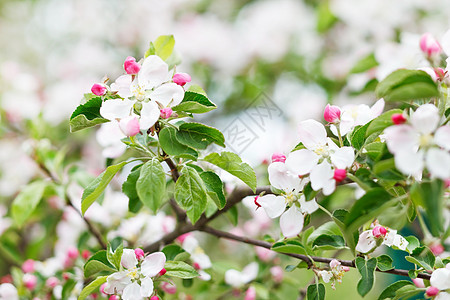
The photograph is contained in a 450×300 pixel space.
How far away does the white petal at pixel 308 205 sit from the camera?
0.61 meters

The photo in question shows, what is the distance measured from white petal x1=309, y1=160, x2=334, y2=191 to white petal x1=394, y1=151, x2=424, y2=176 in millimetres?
96

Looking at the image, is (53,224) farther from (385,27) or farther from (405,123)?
(385,27)

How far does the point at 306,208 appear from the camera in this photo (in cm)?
62

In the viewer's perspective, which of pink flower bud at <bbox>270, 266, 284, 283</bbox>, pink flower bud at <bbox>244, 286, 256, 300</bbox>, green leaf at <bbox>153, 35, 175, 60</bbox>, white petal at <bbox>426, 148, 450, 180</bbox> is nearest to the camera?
white petal at <bbox>426, 148, 450, 180</bbox>

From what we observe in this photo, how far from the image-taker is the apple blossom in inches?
18.6

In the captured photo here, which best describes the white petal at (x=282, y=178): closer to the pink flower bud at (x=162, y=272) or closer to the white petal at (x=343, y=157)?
the white petal at (x=343, y=157)

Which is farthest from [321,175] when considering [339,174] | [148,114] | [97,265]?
[97,265]

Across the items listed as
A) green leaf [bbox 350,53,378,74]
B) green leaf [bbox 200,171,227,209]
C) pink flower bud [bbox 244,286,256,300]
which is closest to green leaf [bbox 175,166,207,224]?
green leaf [bbox 200,171,227,209]

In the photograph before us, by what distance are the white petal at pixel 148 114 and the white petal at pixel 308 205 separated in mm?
228

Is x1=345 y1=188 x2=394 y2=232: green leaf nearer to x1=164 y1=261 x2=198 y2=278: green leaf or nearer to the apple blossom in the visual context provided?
the apple blossom

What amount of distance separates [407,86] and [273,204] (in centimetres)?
24

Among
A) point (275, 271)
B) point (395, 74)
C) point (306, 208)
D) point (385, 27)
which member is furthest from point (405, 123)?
point (385, 27)

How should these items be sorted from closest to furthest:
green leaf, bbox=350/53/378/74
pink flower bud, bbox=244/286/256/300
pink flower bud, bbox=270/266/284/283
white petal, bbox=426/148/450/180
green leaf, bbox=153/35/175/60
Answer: white petal, bbox=426/148/450/180 → green leaf, bbox=153/35/175/60 → pink flower bud, bbox=244/286/256/300 → pink flower bud, bbox=270/266/284/283 → green leaf, bbox=350/53/378/74

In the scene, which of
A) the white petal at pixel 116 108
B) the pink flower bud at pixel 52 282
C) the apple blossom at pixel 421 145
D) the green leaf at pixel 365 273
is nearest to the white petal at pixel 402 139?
the apple blossom at pixel 421 145
